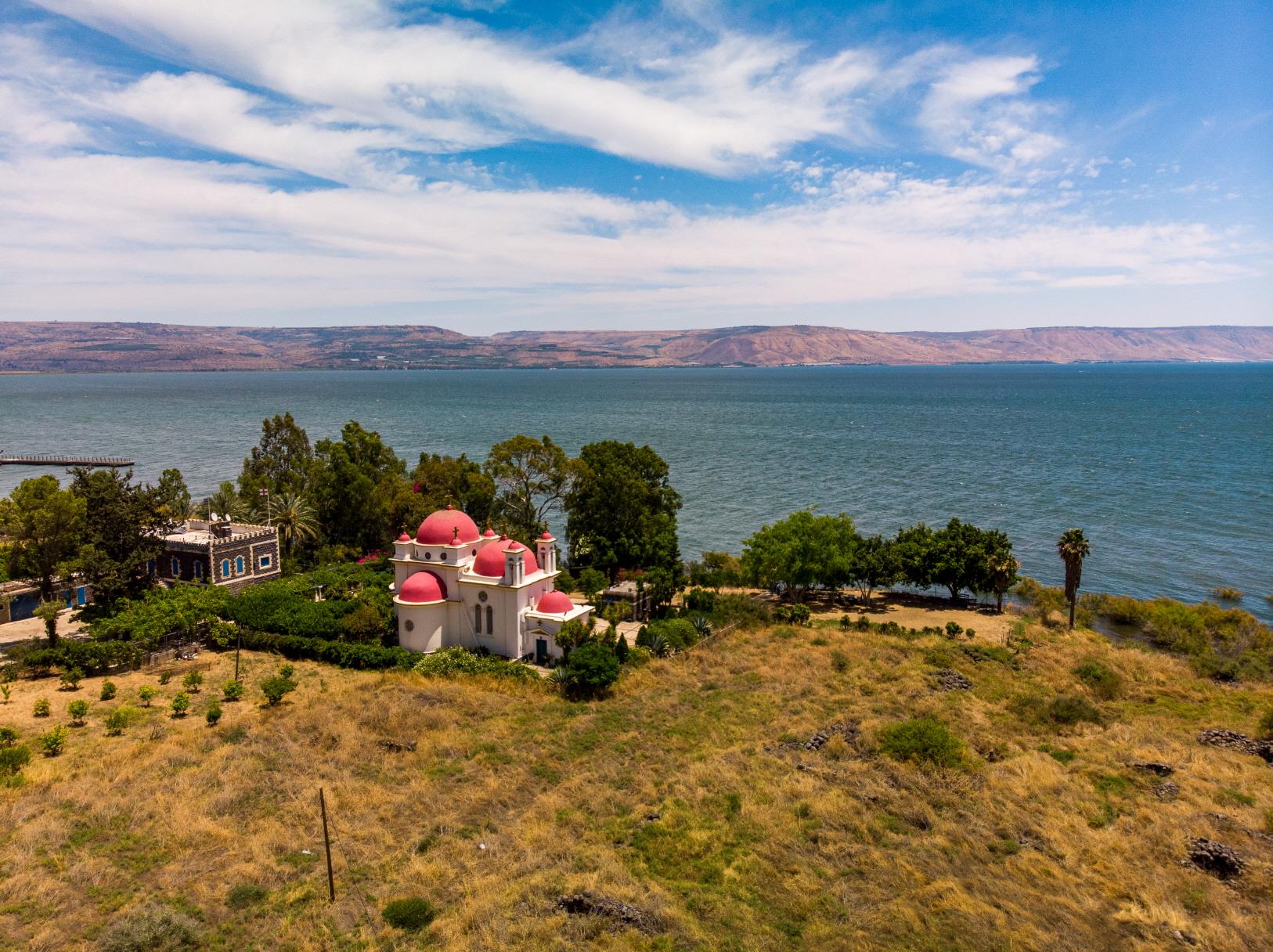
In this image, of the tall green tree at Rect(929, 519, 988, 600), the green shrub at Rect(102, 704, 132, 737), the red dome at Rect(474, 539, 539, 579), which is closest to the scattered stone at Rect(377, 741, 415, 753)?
the green shrub at Rect(102, 704, 132, 737)

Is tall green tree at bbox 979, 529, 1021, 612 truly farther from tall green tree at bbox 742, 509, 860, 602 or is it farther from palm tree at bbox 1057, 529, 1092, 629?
tall green tree at bbox 742, 509, 860, 602

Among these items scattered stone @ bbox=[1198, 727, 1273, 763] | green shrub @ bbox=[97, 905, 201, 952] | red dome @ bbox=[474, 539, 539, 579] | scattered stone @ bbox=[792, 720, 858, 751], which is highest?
red dome @ bbox=[474, 539, 539, 579]

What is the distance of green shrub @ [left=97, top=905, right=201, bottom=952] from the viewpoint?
1584 centimetres

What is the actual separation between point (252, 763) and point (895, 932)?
21.1m

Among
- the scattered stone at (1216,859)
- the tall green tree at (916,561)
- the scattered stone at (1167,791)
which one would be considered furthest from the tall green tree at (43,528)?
the tall green tree at (916,561)

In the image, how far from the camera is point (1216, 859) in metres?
19.9

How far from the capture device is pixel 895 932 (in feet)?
56.2

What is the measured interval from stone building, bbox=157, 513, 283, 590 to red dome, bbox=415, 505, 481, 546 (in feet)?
50.6

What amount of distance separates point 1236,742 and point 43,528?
57.6 meters

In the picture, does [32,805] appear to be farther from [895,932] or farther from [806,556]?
[806,556]

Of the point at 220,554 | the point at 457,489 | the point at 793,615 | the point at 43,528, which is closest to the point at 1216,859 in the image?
the point at 793,615

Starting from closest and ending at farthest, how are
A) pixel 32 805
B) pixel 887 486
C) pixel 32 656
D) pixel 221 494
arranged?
pixel 32 805
pixel 32 656
pixel 221 494
pixel 887 486

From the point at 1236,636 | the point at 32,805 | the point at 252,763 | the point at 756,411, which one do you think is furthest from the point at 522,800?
the point at 756,411

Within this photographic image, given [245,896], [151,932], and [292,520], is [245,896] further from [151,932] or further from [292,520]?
[292,520]
